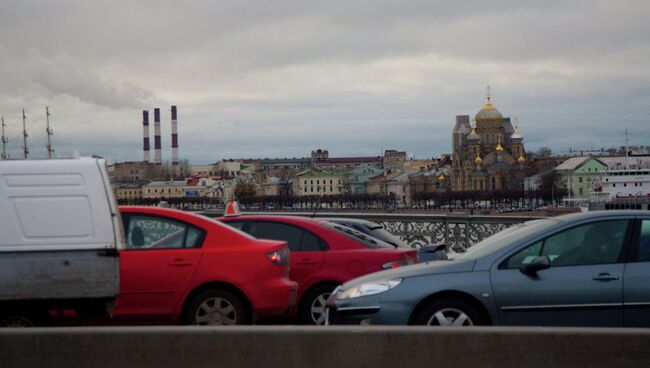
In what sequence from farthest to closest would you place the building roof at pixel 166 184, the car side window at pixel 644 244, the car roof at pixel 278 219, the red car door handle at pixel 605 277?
the building roof at pixel 166 184 < the car roof at pixel 278 219 < the car side window at pixel 644 244 < the red car door handle at pixel 605 277

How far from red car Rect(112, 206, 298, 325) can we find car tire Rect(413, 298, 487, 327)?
160cm

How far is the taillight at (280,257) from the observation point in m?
10.5

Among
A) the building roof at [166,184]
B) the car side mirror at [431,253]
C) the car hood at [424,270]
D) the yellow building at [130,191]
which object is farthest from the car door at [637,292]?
the yellow building at [130,191]

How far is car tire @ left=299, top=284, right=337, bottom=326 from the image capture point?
40.5 feet

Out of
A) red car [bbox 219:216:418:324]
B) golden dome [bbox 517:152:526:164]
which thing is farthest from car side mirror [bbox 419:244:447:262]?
golden dome [bbox 517:152:526:164]

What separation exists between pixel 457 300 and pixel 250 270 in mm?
2127

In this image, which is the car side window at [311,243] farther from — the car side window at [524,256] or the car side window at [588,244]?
the car side window at [588,244]

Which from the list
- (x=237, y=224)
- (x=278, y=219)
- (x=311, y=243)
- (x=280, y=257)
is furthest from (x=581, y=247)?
(x=237, y=224)

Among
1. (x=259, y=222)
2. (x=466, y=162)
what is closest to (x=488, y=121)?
(x=466, y=162)

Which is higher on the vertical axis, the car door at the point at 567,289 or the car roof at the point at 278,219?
the car roof at the point at 278,219

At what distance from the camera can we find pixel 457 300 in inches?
376

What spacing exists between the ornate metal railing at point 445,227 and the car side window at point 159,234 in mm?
12852

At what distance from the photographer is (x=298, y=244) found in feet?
42.0

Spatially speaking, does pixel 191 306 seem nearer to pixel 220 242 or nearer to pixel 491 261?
pixel 220 242
